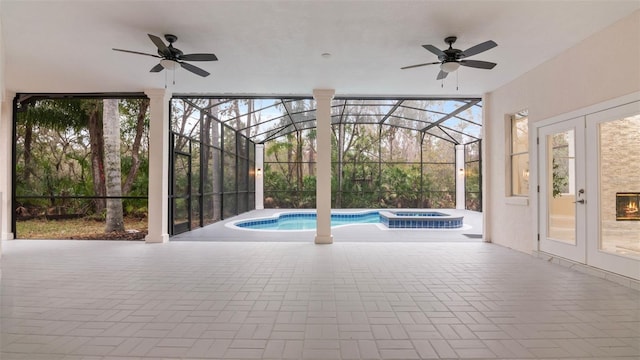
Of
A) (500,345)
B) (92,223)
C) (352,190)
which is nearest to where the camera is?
(500,345)

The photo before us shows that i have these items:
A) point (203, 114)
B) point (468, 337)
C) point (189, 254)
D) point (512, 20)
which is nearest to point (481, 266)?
point (468, 337)

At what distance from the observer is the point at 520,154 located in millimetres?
5809

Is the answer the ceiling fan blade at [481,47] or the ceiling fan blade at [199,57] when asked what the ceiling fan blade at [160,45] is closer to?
the ceiling fan blade at [199,57]

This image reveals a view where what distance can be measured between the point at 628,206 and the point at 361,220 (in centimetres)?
880

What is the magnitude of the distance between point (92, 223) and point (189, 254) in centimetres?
632

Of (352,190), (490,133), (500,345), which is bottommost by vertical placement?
(500,345)

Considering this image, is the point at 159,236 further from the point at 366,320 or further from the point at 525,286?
the point at 525,286

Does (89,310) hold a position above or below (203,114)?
below

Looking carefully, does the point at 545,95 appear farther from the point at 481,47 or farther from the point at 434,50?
the point at 434,50

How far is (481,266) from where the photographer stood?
15.0 feet

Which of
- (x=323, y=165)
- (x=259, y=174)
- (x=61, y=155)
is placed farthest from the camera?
(x=259, y=174)

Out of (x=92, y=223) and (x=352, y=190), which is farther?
(x=352, y=190)

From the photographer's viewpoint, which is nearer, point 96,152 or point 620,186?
point 620,186

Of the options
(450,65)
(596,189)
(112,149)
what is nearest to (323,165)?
(450,65)
